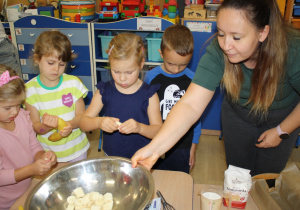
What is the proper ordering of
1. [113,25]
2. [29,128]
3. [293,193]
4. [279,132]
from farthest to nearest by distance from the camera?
[113,25], [29,128], [279,132], [293,193]

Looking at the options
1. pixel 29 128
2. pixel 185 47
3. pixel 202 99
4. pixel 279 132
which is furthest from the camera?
pixel 185 47

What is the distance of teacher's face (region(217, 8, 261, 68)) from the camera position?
1.05 meters

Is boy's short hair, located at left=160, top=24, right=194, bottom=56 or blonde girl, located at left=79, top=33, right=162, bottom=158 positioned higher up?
boy's short hair, located at left=160, top=24, right=194, bottom=56

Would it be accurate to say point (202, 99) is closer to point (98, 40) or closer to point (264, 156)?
point (264, 156)

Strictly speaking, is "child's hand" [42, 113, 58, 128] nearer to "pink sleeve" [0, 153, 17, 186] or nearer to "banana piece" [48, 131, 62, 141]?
"banana piece" [48, 131, 62, 141]

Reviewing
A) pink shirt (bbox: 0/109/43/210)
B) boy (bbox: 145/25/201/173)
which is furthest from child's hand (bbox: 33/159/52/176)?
boy (bbox: 145/25/201/173)

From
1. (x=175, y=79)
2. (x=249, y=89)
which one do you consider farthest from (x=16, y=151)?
(x=249, y=89)

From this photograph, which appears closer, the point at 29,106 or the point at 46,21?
the point at 29,106

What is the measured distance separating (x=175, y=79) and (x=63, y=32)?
184cm

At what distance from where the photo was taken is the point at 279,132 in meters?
1.38

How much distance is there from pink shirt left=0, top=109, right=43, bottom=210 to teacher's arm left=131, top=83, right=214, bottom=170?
0.69 m

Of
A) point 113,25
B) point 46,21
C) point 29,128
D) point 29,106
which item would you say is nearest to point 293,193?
point 29,128

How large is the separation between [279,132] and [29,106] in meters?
1.39

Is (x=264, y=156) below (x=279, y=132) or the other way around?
below
